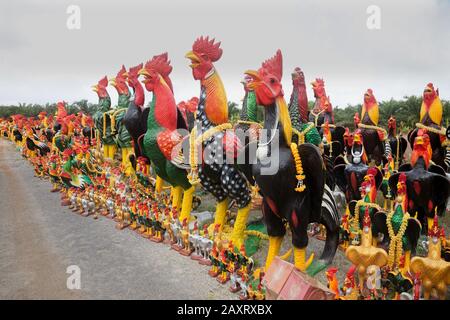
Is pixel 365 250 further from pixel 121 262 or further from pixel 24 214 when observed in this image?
pixel 24 214

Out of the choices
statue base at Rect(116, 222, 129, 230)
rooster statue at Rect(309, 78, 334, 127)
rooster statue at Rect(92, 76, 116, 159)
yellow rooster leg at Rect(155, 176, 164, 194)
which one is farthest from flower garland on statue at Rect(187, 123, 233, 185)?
rooster statue at Rect(92, 76, 116, 159)

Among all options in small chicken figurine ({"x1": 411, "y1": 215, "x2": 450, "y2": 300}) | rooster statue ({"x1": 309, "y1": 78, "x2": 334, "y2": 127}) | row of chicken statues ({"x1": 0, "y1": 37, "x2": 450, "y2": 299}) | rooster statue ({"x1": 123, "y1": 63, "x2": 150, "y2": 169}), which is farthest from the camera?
rooster statue ({"x1": 309, "y1": 78, "x2": 334, "y2": 127})

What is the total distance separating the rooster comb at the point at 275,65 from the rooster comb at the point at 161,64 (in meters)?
3.27

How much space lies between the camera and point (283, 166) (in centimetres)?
412

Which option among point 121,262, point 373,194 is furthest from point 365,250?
point 121,262

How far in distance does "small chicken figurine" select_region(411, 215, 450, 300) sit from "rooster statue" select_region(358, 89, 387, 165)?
552 cm

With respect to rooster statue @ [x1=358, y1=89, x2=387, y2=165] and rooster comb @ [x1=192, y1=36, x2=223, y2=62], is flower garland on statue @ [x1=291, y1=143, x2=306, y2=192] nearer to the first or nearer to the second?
rooster comb @ [x1=192, y1=36, x2=223, y2=62]

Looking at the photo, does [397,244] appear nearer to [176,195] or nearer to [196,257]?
[196,257]

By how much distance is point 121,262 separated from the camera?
18.2ft

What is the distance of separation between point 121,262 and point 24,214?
4.00 m

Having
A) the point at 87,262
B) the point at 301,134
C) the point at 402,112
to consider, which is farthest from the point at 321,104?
the point at 402,112

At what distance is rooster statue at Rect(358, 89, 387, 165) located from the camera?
921cm

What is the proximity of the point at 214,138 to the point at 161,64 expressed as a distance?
7.84ft

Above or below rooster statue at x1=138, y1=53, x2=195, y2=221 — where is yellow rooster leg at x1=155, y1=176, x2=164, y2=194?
below
